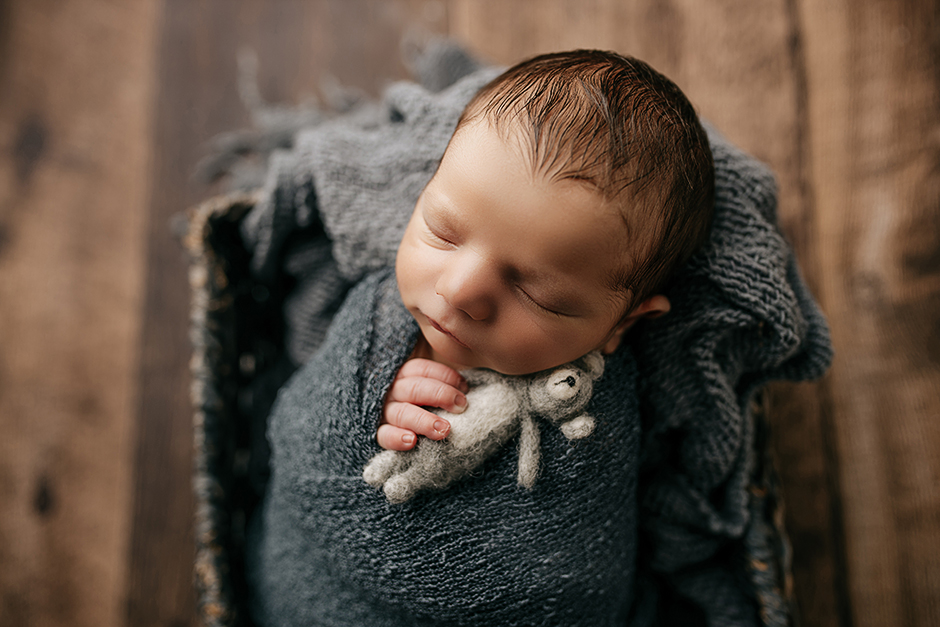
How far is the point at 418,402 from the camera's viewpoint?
25.0 inches

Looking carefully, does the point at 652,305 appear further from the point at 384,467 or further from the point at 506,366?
the point at 384,467

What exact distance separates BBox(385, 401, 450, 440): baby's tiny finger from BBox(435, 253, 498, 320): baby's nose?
0.13 metres

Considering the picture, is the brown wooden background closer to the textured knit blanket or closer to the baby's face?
the textured knit blanket

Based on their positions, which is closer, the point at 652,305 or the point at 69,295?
the point at 652,305

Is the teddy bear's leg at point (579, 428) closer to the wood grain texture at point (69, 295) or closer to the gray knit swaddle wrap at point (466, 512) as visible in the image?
the gray knit swaddle wrap at point (466, 512)

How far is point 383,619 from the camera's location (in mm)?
750

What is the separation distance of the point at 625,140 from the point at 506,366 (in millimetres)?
245

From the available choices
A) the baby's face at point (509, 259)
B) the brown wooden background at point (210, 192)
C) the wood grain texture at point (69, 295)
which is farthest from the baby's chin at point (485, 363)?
the wood grain texture at point (69, 295)

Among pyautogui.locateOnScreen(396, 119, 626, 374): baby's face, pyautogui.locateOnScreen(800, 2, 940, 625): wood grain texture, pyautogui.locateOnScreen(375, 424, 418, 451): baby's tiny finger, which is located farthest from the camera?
pyautogui.locateOnScreen(800, 2, 940, 625): wood grain texture

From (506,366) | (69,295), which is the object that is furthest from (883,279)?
(69,295)

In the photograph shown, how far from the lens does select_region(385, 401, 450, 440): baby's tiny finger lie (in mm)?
591

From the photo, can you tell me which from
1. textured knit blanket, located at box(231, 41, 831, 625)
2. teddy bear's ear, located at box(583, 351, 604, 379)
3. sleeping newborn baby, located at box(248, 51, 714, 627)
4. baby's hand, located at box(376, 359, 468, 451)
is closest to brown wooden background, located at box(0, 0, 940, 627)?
textured knit blanket, located at box(231, 41, 831, 625)

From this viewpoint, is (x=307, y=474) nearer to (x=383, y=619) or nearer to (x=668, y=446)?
(x=383, y=619)

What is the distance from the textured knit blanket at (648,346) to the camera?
686 millimetres
